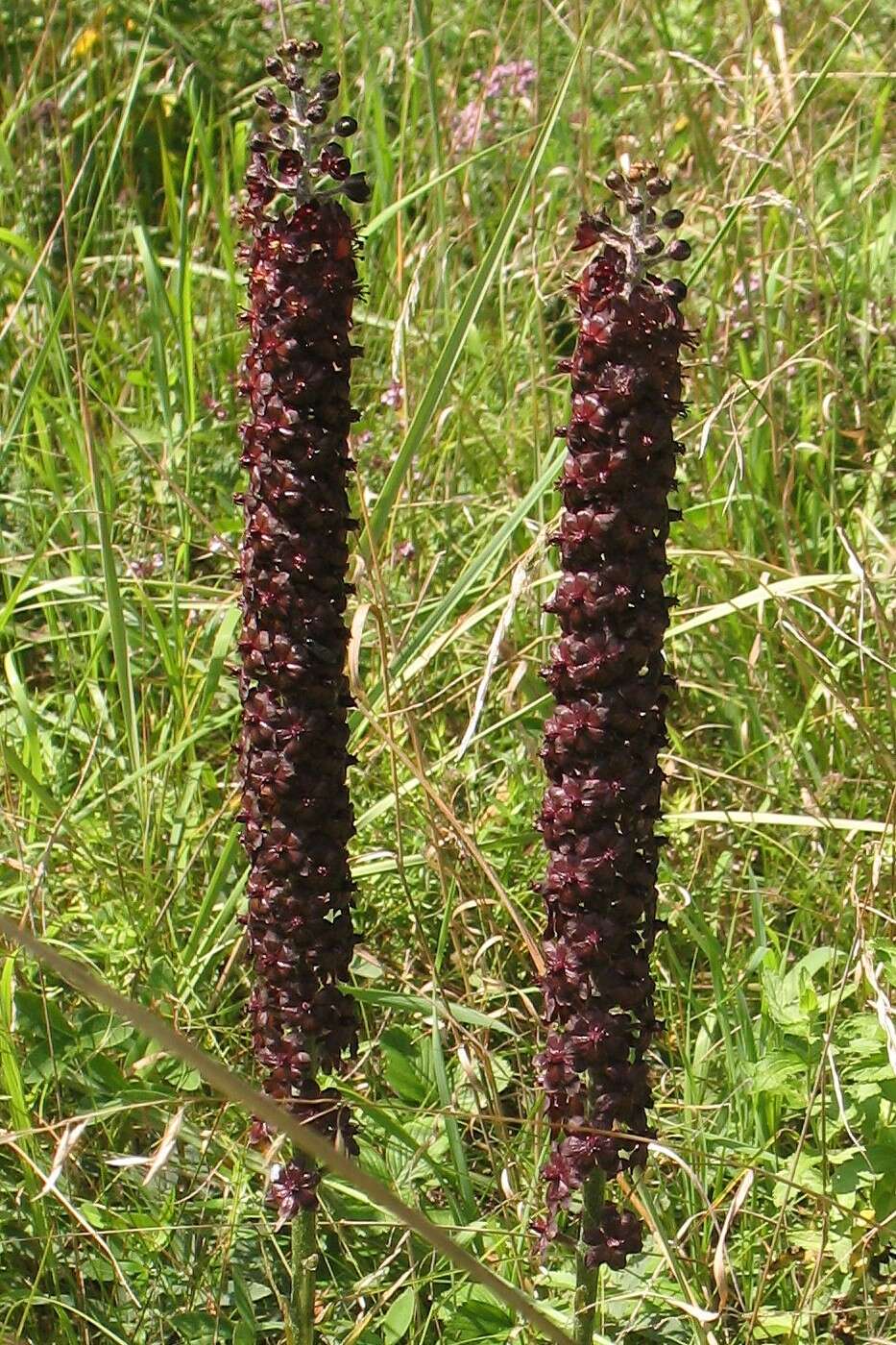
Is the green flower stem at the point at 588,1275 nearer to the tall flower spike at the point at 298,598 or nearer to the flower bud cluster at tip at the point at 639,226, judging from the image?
the tall flower spike at the point at 298,598

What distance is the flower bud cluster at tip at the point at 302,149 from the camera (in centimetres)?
177

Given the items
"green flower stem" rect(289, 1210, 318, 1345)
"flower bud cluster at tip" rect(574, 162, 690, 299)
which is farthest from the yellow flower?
"green flower stem" rect(289, 1210, 318, 1345)

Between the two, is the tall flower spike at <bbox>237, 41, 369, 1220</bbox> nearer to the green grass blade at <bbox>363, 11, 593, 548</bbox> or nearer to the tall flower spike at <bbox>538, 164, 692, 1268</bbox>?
the tall flower spike at <bbox>538, 164, 692, 1268</bbox>

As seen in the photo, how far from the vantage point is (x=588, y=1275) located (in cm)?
200

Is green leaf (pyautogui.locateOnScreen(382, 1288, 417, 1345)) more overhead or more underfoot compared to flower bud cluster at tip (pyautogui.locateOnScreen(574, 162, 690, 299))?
more underfoot

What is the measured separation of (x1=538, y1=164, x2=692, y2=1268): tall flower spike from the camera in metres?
1.63

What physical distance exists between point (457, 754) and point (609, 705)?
29.0 inches

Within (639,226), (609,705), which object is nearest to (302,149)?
(639,226)

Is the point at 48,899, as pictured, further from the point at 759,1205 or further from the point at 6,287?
the point at 6,287

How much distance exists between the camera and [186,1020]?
264 centimetres

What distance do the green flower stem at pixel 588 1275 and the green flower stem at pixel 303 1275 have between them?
35 cm

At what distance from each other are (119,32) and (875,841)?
3.71 m

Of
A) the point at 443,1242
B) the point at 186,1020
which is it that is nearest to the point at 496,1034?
the point at 186,1020

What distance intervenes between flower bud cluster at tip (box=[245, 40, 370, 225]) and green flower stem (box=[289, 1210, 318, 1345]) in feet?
4.16
